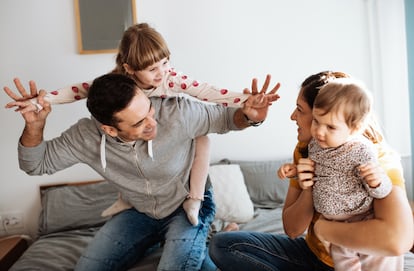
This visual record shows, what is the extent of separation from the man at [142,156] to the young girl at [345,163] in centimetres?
41

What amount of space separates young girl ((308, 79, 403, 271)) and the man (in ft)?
1.34

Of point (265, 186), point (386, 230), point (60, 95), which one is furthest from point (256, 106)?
point (265, 186)

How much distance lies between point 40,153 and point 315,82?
1024mm

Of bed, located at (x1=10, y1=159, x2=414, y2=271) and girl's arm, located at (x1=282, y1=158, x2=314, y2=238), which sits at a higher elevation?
girl's arm, located at (x1=282, y1=158, x2=314, y2=238)

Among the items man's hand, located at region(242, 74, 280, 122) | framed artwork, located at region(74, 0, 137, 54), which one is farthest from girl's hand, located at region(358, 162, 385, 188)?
framed artwork, located at region(74, 0, 137, 54)

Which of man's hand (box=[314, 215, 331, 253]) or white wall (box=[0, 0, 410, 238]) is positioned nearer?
man's hand (box=[314, 215, 331, 253])

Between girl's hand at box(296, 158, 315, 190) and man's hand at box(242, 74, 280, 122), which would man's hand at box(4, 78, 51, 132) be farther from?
girl's hand at box(296, 158, 315, 190)

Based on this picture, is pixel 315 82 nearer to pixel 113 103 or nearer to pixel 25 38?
pixel 113 103

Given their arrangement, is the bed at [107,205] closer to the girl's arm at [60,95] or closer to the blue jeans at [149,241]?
the blue jeans at [149,241]

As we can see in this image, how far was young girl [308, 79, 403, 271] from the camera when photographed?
108 cm

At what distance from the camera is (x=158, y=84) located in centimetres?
165

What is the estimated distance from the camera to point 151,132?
5.04 feet

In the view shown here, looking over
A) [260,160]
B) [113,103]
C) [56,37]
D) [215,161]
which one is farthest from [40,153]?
[260,160]

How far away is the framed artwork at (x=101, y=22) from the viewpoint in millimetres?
2264
